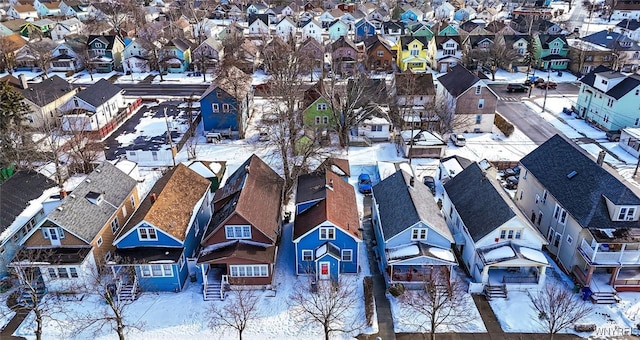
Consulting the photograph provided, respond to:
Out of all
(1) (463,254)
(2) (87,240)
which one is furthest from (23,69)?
(1) (463,254)

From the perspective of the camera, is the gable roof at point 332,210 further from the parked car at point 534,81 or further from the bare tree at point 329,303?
the parked car at point 534,81

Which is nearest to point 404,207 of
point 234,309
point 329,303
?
point 329,303

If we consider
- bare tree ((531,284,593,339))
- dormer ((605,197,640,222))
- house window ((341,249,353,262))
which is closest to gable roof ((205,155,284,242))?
house window ((341,249,353,262))

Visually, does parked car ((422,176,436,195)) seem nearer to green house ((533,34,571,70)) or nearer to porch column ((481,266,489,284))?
porch column ((481,266,489,284))

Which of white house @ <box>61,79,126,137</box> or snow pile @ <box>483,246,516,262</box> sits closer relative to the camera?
snow pile @ <box>483,246,516,262</box>

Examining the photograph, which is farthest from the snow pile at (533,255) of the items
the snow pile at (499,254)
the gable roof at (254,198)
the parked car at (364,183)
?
the gable roof at (254,198)

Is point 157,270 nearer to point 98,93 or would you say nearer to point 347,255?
point 347,255

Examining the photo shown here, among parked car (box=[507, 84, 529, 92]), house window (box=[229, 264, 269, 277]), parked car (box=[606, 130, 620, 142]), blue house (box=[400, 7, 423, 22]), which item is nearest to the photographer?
house window (box=[229, 264, 269, 277])

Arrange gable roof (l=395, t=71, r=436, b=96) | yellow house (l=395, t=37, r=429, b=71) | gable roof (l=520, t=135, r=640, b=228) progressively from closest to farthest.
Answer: gable roof (l=520, t=135, r=640, b=228), gable roof (l=395, t=71, r=436, b=96), yellow house (l=395, t=37, r=429, b=71)
